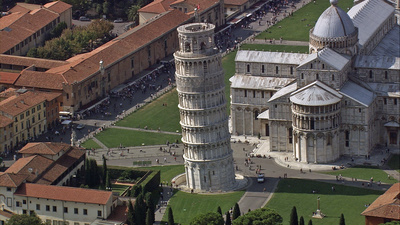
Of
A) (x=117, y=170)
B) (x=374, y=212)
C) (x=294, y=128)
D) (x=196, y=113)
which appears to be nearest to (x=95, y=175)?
(x=117, y=170)

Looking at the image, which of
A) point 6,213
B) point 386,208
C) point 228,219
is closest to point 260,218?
point 228,219

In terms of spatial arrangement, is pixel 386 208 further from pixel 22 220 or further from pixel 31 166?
pixel 31 166

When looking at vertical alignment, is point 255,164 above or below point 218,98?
below

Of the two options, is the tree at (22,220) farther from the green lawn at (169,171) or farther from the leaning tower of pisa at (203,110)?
the green lawn at (169,171)

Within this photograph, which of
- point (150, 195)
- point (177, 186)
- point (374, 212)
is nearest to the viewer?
point (374, 212)

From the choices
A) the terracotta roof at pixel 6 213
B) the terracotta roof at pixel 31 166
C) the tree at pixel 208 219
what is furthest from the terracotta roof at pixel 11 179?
the tree at pixel 208 219

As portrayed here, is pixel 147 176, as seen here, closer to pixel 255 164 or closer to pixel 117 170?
pixel 117 170

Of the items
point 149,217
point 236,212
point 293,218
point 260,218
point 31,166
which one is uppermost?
point 31,166
